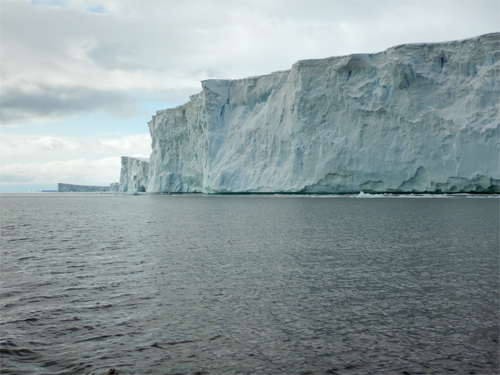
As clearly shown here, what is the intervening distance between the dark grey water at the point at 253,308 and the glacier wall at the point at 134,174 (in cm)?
5546

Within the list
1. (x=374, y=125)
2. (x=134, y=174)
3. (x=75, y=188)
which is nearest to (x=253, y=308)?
(x=374, y=125)

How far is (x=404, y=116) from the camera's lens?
3278 centimetres

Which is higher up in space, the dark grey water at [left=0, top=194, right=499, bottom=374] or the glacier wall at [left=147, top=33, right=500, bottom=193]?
the glacier wall at [left=147, top=33, right=500, bottom=193]

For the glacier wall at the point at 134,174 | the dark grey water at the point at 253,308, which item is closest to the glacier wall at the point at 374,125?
the dark grey water at the point at 253,308

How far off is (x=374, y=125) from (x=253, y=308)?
1242 inches

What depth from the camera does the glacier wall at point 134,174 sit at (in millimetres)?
65312

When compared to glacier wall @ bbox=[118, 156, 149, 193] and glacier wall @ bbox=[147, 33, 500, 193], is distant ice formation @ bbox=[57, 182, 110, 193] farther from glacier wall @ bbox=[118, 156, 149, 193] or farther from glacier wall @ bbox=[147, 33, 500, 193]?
glacier wall @ bbox=[147, 33, 500, 193]

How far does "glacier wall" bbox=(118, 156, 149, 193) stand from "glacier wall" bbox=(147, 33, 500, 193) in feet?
82.4

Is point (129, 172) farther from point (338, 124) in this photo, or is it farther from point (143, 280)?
point (143, 280)

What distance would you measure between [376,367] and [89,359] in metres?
2.77

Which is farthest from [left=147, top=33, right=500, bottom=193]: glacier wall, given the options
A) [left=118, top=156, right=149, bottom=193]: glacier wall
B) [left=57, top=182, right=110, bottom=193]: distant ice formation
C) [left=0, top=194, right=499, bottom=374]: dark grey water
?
[left=57, top=182, right=110, bottom=193]: distant ice formation

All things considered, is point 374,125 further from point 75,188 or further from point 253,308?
point 75,188

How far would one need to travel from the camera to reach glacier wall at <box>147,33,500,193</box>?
1217 inches

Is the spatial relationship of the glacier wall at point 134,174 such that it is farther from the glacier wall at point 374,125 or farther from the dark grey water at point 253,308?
the dark grey water at point 253,308
